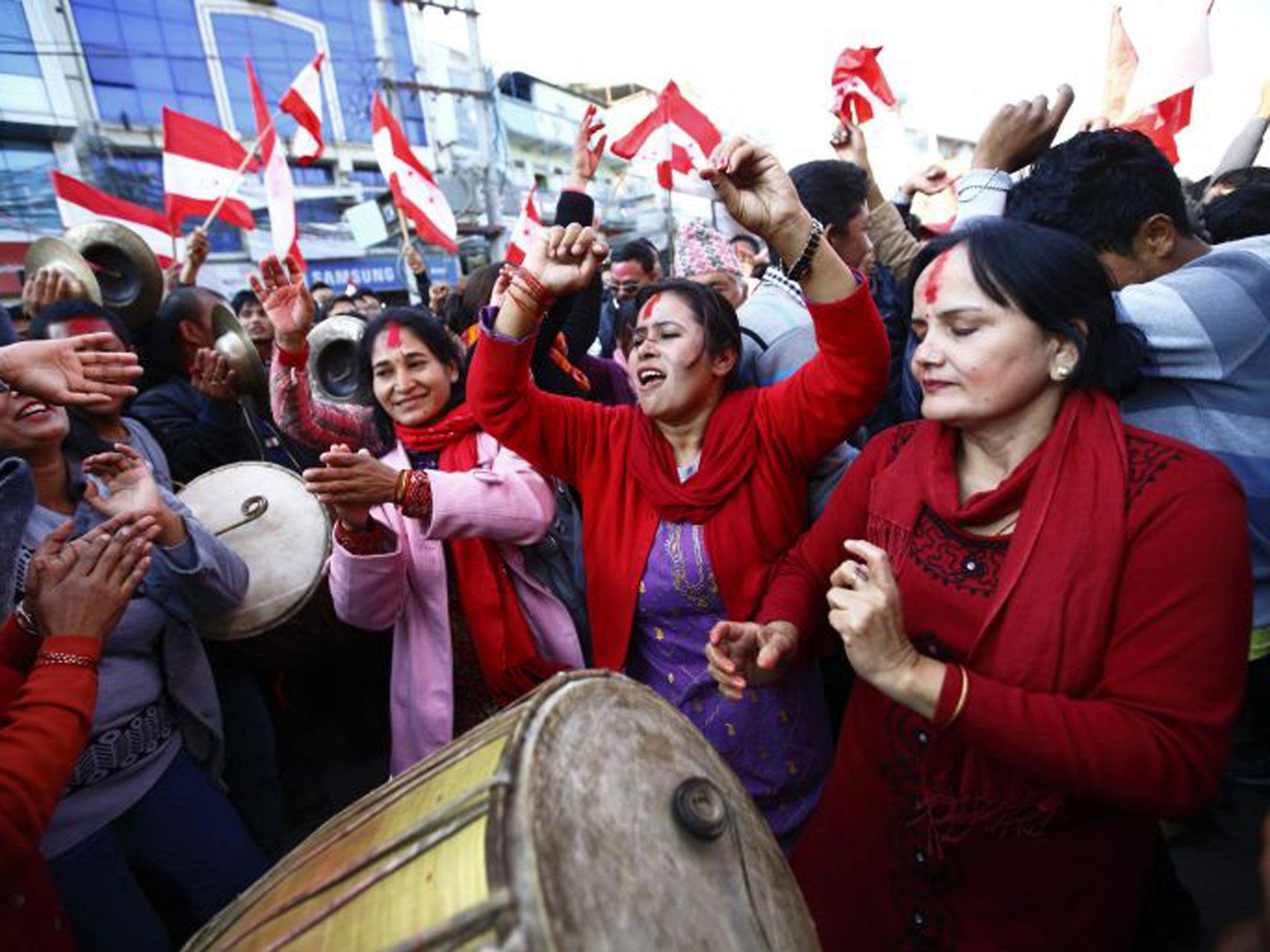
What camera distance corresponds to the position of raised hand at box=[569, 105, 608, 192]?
8.66 ft

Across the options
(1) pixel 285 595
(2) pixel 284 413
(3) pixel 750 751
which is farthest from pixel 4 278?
(3) pixel 750 751

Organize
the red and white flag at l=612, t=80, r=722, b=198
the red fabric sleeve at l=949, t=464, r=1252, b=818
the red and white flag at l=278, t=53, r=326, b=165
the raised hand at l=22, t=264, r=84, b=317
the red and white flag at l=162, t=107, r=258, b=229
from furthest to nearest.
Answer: the red and white flag at l=612, t=80, r=722, b=198 < the red and white flag at l=278, t=53, r=326, b=165 < the red and white flag at l=162, t=107, r=258, b=229 < the raised hand at l=22, t=264, r=84, b=317 < the red fabric sleeve at l=949, t=464, r=1252, b=818

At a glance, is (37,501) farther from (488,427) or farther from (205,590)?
(488,427)

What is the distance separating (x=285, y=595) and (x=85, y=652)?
2.65ft

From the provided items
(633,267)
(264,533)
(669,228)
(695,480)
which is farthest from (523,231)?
(669,228)

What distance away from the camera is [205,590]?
A: 1922mm

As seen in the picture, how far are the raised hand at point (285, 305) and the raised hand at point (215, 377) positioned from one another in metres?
0.39

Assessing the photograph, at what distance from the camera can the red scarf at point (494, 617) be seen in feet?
6.64

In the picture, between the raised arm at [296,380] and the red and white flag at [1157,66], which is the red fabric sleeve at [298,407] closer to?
the raised arm at [296,380]

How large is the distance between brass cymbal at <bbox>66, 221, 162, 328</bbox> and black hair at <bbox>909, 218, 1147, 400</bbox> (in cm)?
414

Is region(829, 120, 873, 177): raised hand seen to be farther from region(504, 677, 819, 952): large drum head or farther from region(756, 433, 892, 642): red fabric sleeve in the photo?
region(504, 677, 819, 952): large drum head

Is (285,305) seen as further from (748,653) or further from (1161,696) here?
(1161,696)

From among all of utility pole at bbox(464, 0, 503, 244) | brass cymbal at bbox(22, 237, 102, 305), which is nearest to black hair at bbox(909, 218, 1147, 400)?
brass cymbal at bbox(22, 237, 102, 305)

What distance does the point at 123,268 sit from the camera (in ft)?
12.7
